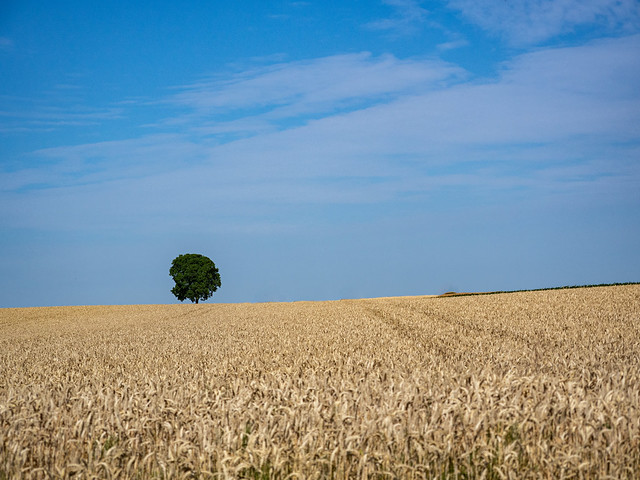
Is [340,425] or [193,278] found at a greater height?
[193,278]

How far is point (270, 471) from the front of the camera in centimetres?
508

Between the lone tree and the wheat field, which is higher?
the lone tree

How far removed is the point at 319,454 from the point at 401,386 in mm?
2138

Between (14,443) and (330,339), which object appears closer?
(14,443)

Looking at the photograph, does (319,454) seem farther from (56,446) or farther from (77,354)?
(77,354)

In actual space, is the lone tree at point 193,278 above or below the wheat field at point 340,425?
above

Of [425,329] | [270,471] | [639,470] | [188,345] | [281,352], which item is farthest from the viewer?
[425,329]

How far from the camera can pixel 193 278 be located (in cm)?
7575

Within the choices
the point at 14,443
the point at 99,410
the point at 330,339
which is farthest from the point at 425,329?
the point at 14,443

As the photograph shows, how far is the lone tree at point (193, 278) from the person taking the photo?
75.2 metres

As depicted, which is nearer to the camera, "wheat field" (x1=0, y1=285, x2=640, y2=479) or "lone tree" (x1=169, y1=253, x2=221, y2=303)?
"wheat field" (x1=0, y1=285, x2=640, y2=479)

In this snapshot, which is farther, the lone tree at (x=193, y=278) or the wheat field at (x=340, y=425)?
the lone tree at (x=193, y=278)

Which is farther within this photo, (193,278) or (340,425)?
(193,278)

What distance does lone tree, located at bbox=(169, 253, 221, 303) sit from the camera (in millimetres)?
75250
